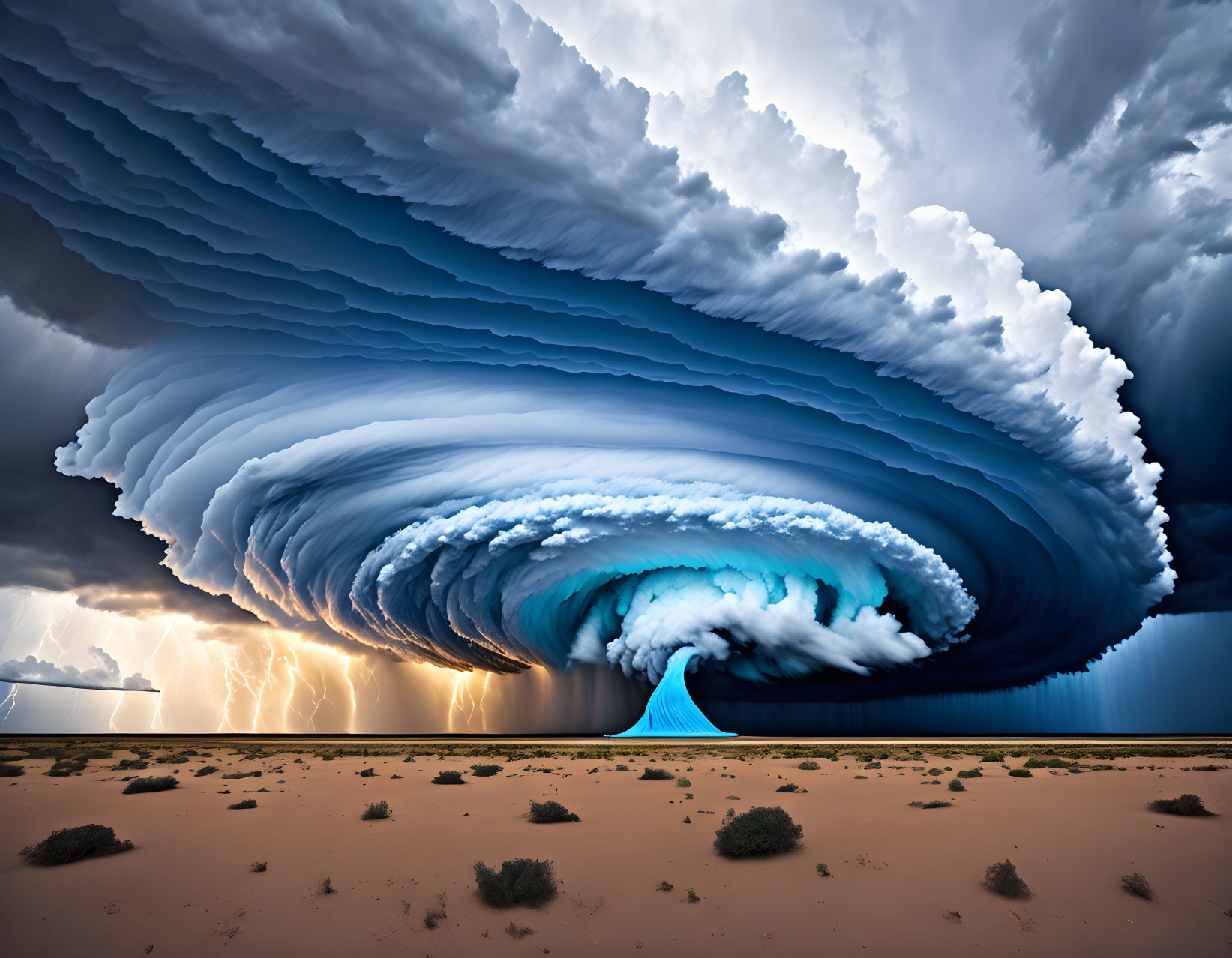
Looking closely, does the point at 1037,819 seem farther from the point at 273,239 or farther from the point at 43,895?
the point at 273,239

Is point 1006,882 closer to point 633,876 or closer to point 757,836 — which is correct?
point 757,836

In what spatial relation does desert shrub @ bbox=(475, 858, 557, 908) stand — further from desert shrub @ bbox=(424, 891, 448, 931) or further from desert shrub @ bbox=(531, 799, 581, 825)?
desert shrub @ bbox=(531, 799, 581, 825)

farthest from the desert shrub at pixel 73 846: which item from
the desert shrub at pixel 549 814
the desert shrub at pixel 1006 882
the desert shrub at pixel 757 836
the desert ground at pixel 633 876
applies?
the desert shrub at pixel 1006 882

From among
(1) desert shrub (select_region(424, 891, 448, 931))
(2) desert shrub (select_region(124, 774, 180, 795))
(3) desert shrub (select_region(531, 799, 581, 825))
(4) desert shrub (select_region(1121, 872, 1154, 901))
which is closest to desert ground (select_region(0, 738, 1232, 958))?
(1) desert shrub (select_region(424, 891, 448, 931))

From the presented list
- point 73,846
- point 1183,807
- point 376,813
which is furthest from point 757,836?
point 73,846

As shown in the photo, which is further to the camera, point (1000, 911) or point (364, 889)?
point (364, 889)

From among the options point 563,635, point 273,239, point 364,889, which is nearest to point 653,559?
point 563,635
